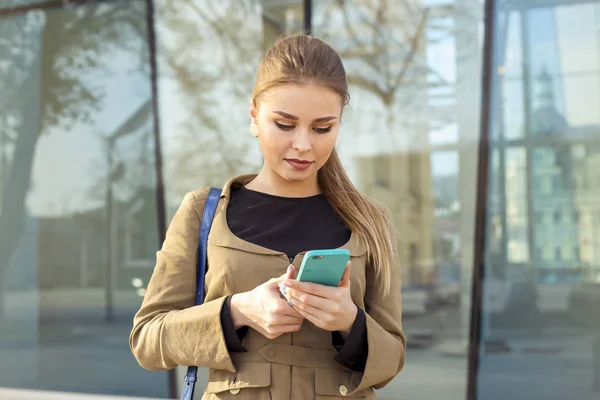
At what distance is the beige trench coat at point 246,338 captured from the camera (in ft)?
5.08

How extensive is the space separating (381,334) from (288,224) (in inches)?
13.1

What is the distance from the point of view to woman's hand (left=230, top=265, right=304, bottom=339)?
1393 millimetres

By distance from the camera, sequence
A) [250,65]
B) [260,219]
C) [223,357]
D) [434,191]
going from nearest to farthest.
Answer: [223,357] → [260,219] → [434,191] → [250,65]

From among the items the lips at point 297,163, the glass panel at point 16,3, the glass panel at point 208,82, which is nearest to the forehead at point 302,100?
the lips at point 297,163

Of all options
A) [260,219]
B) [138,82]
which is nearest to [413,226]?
[138,82]

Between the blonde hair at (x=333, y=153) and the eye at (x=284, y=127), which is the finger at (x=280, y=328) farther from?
the eye at (x=284, y=127)

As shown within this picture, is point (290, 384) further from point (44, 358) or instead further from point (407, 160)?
point (44, 358)

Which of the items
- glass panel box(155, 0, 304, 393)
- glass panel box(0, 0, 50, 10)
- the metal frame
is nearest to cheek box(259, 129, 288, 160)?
the metal frame

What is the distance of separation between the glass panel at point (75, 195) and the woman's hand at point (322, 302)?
490 centimetres

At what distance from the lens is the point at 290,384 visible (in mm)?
1570

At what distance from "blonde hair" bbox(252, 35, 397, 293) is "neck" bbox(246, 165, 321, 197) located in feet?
0.14

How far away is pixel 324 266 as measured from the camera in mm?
1349

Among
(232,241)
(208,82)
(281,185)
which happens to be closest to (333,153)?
(281,185)

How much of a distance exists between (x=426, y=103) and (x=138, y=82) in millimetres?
2507
